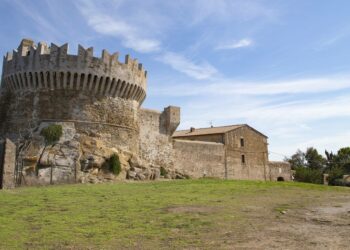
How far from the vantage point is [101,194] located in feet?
48.9

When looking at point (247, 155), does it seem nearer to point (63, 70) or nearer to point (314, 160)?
point (63, 70)

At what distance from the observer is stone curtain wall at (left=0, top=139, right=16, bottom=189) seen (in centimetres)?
1687

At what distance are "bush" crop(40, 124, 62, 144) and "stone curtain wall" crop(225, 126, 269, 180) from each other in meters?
17.7

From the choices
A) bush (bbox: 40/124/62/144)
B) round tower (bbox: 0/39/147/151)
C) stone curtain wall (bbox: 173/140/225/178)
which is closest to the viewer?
bush (bbox: 40/124/62/144)

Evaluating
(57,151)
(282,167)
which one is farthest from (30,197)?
(282,167)

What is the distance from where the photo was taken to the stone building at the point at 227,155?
103ft

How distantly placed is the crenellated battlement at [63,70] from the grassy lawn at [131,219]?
947 centimetres

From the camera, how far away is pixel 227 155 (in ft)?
115

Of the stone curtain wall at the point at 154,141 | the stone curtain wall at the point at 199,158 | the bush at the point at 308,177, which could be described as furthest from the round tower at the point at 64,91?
the bush at the point at 308,177

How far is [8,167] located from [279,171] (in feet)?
101

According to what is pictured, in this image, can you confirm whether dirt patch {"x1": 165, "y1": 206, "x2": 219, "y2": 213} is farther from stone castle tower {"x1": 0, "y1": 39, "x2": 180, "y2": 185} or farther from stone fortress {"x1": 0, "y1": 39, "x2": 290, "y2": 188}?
stone castle tower {"x1": 0, "y1": 39, "x2": 180, "y2": 185}

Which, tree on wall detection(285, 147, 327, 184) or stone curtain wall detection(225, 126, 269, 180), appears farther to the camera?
tree on wall detection(285, 147, 327, 184)

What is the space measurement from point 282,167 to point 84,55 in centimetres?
2730

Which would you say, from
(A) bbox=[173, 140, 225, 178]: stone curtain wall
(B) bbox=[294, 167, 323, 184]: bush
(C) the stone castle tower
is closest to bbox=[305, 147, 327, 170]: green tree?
(B) bbox=[294, 167, 323, 184]: bush
